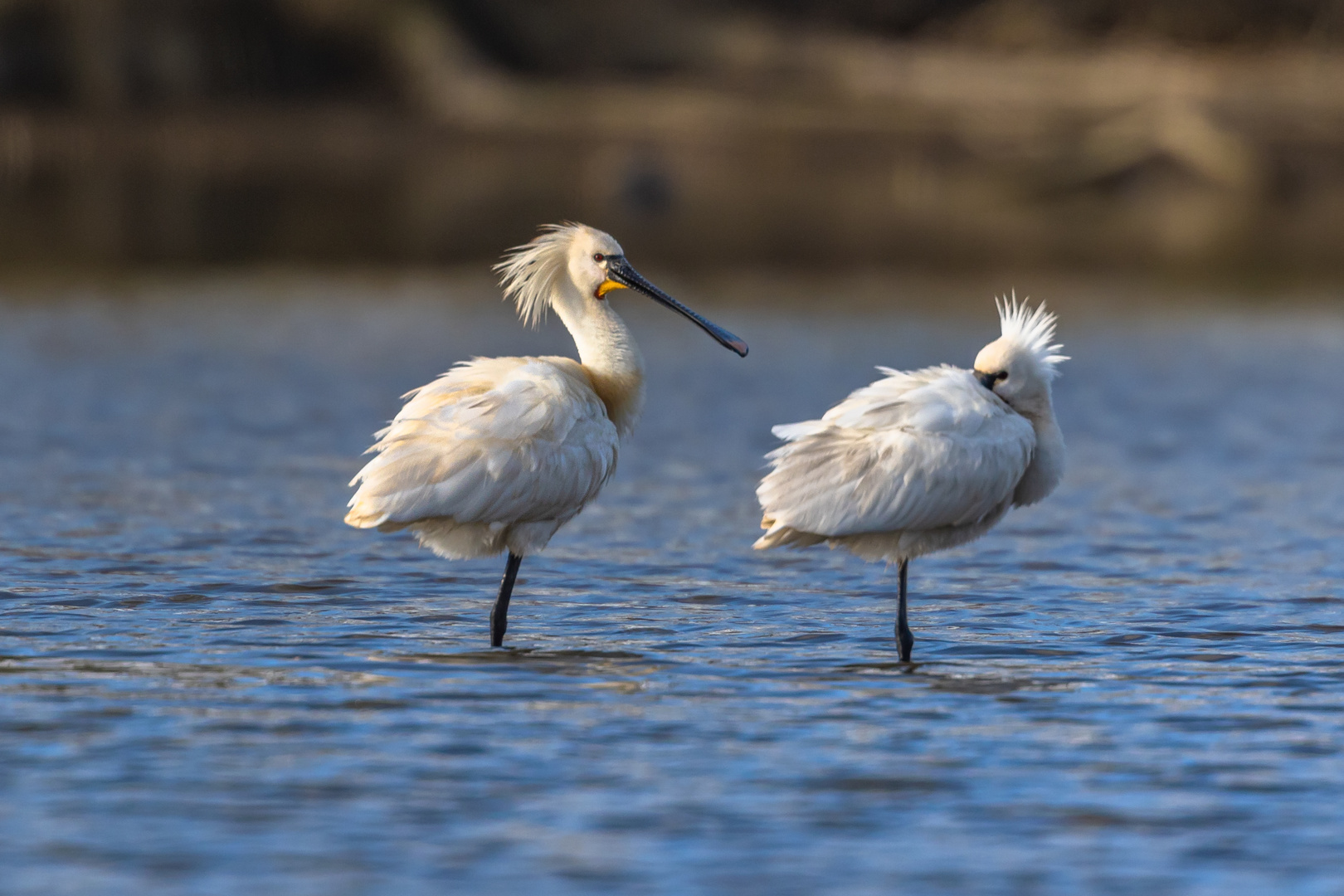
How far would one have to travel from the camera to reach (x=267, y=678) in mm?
8125

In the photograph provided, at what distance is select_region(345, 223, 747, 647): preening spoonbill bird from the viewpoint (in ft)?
28.9

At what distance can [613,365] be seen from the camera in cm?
984

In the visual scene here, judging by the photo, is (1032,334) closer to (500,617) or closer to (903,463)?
(903,463)

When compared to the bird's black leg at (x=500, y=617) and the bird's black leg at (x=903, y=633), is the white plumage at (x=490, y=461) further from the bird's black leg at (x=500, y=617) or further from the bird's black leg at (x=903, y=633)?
the bird's black leg at (x=903, y=633)

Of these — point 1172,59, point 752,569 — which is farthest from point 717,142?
point 752,569

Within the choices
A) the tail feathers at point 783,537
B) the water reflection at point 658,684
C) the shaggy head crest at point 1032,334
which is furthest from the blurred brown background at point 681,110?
the tail feathers at point 783,537

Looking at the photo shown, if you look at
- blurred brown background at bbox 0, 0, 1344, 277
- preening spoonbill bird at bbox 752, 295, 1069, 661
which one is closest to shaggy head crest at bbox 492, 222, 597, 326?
preening spoonbill bird at bbox 752, 295, 1069, 661

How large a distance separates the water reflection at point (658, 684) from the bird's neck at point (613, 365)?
852mm

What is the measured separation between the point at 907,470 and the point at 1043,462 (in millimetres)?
721

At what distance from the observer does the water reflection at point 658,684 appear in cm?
626

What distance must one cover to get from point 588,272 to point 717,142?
32.5 meters

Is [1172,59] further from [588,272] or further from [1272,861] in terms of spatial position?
[1272,861]

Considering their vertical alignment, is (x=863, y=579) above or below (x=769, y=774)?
above

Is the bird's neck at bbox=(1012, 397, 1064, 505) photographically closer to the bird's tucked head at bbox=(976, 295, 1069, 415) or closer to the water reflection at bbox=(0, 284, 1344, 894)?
the bird's tucked head at bbox=(976, 295, 1069, 415)
